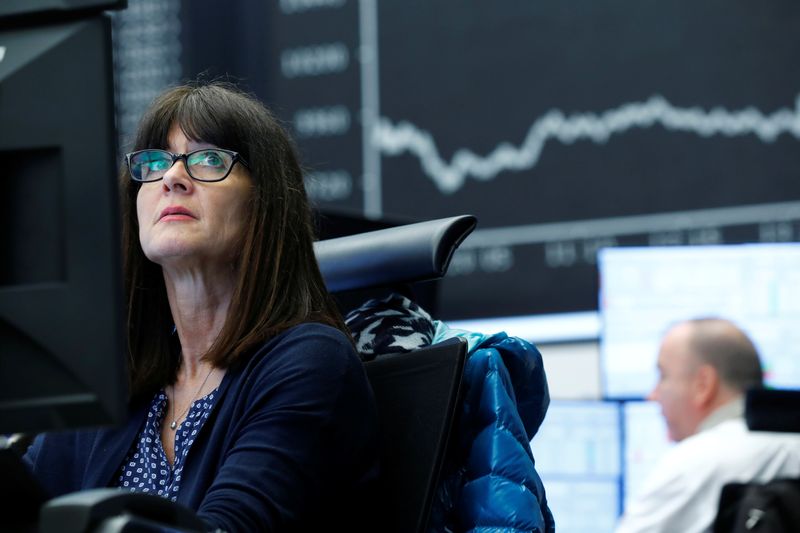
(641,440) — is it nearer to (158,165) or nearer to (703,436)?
(703,436)

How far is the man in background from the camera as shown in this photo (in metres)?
3.08

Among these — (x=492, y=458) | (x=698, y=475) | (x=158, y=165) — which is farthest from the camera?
(x=698, y=475)

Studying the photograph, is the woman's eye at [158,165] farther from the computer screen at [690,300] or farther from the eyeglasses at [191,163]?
the computer screen at [690,300]

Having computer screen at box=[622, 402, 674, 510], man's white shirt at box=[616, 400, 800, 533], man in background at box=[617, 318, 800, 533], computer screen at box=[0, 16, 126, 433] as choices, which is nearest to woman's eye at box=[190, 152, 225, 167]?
computer screen at box=[0, 16, 126, 433]

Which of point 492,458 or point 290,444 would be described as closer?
point 290,444

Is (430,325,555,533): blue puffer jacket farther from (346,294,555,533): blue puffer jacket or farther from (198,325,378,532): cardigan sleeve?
(198,325,378,532): cardigan sleeve

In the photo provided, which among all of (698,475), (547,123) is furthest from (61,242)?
(547,123)

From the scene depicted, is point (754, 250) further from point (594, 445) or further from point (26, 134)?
point (26, 134)

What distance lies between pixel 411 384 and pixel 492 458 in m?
0.14

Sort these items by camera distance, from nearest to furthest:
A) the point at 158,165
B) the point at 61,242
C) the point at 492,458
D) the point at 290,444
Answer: the point at 61,242 < the point at 290,444 < the point at 492,458 < the point at 158,165

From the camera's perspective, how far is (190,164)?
1.66 m

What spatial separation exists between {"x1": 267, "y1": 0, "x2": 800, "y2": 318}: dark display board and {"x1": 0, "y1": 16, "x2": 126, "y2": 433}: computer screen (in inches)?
123

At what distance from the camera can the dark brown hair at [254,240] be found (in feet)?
5.33

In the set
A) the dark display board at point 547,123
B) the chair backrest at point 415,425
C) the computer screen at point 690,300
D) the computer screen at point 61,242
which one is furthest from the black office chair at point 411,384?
the dark display board at point 547,123
